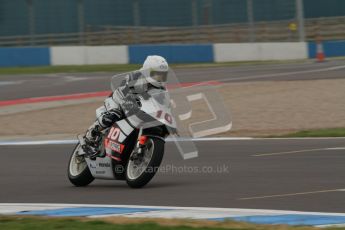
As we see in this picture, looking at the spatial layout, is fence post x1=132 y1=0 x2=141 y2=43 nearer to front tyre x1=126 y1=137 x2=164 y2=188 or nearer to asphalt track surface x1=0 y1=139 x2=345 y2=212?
asphalt track surface x1=0 y1=139 x2=345 y2=212

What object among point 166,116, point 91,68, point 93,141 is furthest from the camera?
point 91,68

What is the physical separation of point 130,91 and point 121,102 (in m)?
0.19

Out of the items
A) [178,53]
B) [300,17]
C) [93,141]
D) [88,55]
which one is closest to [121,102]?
[93,141]

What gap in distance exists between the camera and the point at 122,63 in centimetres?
3659

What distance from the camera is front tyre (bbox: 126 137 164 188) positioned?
380 inches

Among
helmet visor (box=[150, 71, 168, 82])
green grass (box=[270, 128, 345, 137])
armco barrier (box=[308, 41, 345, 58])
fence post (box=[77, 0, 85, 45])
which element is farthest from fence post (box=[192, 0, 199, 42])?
helmet visor (box=[150, 71, 168, 82])

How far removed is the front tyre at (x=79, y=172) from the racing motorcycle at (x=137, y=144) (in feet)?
0.24

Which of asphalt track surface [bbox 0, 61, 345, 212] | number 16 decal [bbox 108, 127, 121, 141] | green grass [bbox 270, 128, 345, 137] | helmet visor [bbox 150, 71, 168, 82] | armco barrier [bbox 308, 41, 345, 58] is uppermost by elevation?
helmet visor [bbox 150, 71, 168, 82]

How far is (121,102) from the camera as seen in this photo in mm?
10117


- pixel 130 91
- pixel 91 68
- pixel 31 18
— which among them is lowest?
pixel 91 68

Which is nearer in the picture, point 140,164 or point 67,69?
point 140,164

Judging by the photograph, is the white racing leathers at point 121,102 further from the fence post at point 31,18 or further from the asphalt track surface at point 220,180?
the fence post at point 31,18

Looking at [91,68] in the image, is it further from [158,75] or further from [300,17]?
[158,75]

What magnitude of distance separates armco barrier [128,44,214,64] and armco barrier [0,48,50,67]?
369 centimetres
